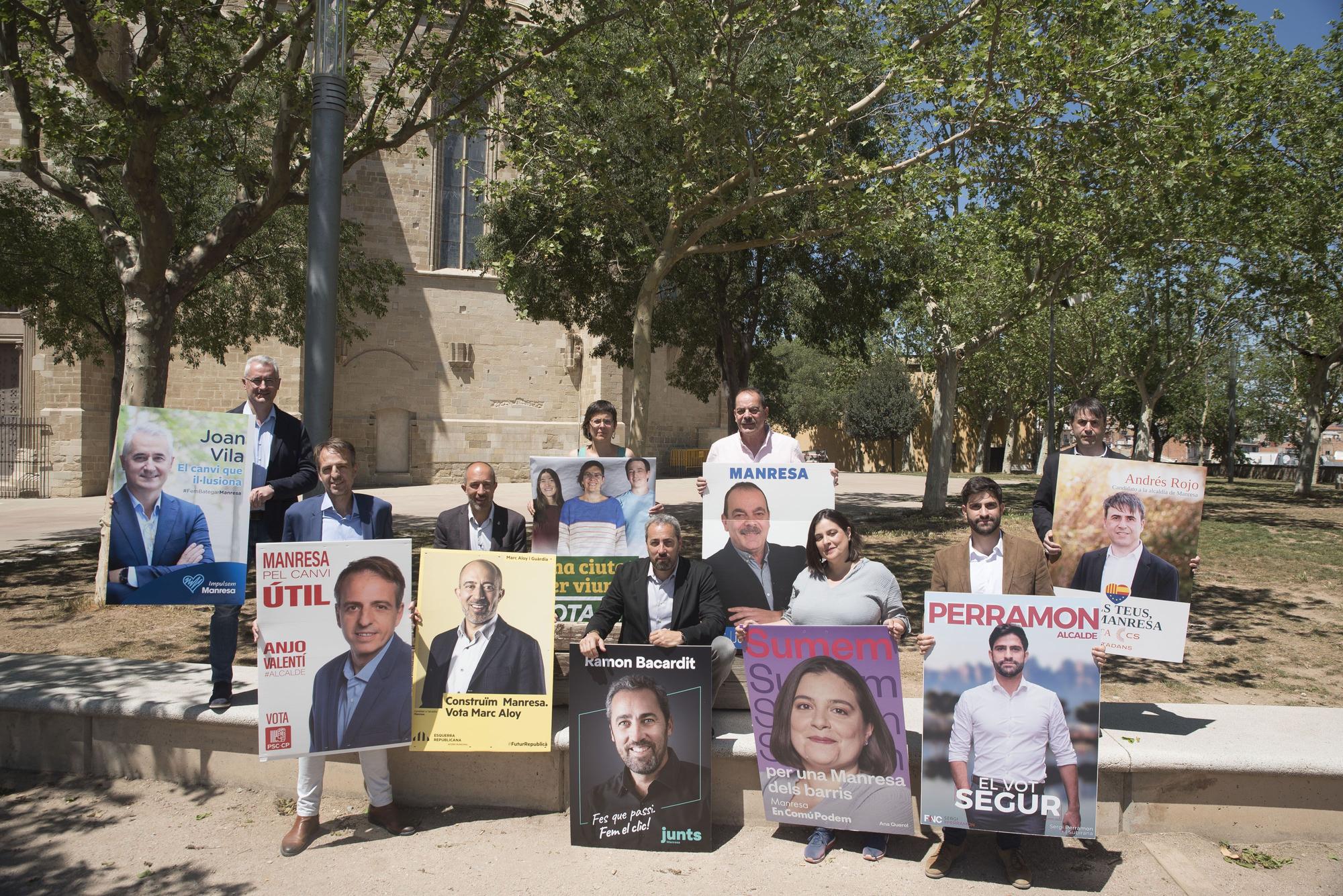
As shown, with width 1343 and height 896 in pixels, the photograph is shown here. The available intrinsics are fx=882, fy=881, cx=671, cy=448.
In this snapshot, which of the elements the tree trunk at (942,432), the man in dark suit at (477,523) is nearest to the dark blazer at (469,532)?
the man in dark suit at (477,523)

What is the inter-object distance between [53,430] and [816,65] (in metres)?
20.9

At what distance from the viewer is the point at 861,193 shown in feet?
35.7

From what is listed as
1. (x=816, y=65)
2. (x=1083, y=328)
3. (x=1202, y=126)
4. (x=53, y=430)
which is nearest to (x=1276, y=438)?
(x=1083, y=328)

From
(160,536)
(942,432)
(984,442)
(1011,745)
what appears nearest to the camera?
(1011,745)

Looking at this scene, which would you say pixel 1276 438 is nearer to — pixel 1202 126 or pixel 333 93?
pixel 1202 126

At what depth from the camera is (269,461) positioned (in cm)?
489

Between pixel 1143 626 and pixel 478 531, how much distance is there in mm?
3489

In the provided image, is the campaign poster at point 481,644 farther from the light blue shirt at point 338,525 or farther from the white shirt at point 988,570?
the white shirt at point 988,570

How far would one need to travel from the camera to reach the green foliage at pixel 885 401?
146 ft

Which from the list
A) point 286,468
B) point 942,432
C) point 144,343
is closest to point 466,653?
point 286,468

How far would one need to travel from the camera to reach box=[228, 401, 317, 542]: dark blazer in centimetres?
487

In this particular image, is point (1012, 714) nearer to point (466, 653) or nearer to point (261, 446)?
point (466, 653)

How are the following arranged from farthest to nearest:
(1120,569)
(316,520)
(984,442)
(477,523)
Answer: (984,442)
(477,523)
(1120,569)
(316,520)

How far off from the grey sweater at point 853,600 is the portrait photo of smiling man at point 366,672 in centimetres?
187
